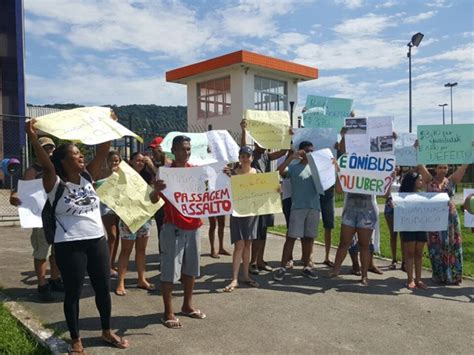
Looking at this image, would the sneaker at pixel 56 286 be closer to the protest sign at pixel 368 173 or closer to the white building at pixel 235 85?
the protest sign at pixel 368 173

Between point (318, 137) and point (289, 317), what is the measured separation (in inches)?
114

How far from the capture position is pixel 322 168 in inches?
238

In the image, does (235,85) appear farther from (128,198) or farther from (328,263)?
(128,198)

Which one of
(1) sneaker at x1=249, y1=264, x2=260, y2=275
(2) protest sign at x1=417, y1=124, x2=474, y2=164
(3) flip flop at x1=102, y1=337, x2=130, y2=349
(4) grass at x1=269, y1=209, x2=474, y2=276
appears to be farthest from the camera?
(4) grass at x1=269, y1=209, x2=474, y2=276

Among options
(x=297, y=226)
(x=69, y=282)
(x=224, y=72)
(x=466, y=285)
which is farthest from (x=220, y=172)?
(x=224, y=72)

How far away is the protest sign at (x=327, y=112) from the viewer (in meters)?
6.75

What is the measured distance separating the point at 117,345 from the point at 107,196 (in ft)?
5.17

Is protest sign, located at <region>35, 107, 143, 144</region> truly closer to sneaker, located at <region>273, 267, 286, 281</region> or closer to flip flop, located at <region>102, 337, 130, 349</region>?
flip flop, located at <region>102, 337, 130, 349</region>

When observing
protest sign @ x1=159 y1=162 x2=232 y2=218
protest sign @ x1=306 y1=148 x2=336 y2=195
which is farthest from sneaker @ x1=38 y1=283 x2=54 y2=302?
protest sign @ x1=306 y1=148 x2=336 y2=195

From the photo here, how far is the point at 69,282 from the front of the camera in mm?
3596

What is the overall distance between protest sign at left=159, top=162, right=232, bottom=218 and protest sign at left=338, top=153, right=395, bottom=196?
1.89m

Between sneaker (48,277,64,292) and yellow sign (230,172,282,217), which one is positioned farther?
yellow sign (230,172,282,217)

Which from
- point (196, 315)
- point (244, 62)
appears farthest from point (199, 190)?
point (244, 62)

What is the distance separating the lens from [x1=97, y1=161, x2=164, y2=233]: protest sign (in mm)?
4621
